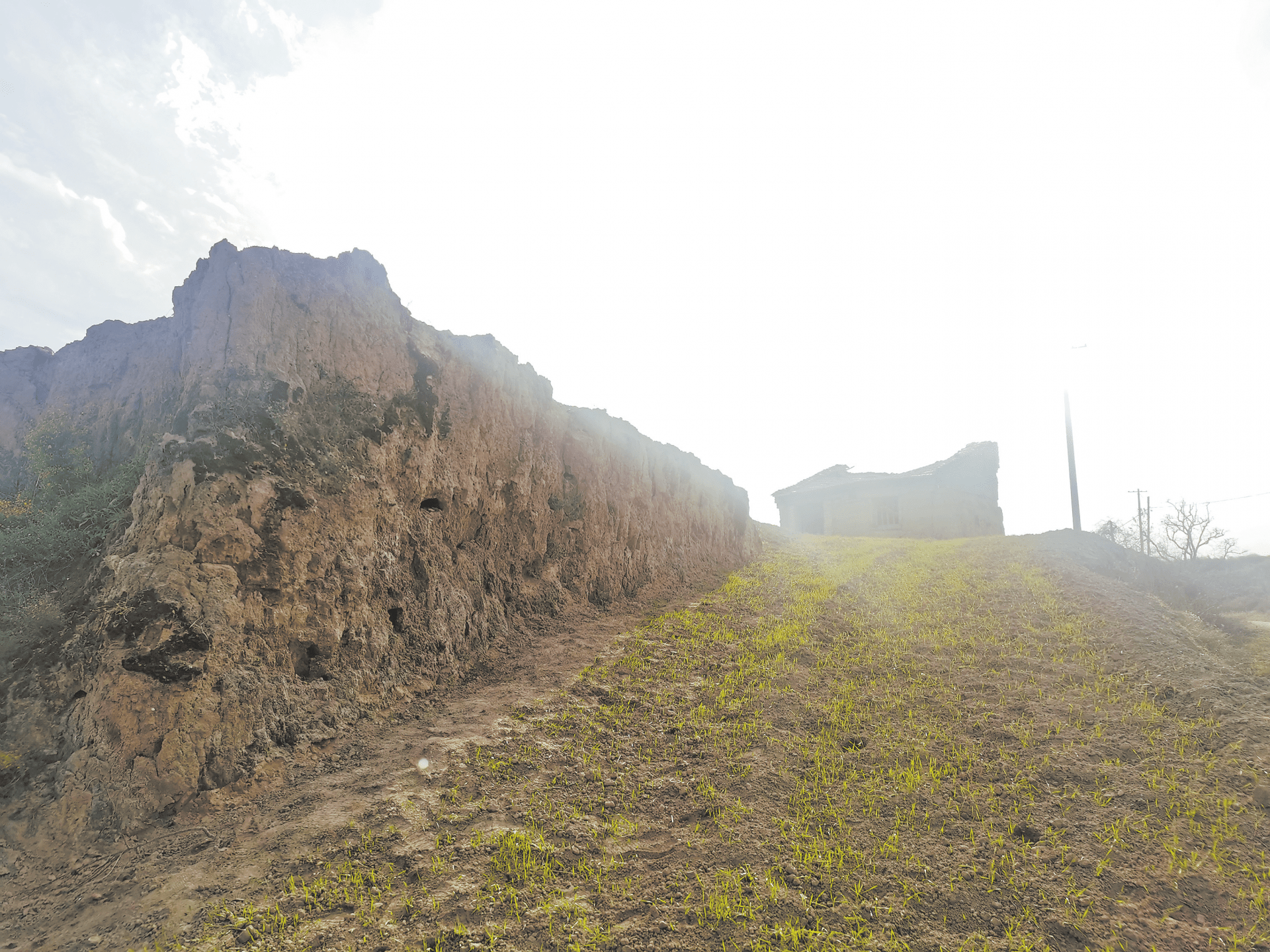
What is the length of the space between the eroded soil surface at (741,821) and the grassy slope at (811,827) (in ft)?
0.09

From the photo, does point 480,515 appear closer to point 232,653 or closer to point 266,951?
point 232,653

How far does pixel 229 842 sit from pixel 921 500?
31580 millimetres

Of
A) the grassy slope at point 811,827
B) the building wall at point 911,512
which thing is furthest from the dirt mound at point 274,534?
the building wall at point 911,512

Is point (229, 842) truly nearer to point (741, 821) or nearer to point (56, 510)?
point (741, 821)

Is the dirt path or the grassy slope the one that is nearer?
the dirt path

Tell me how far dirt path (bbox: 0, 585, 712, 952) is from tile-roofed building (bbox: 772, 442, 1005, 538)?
90.1 ft

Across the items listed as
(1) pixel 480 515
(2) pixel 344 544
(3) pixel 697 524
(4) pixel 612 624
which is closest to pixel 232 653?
(2) pixel 344 544

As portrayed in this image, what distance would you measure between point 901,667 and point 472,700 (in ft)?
25.5

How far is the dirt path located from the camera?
4152mm

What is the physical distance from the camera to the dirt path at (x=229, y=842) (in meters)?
4.15

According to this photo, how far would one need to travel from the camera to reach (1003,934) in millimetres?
4605

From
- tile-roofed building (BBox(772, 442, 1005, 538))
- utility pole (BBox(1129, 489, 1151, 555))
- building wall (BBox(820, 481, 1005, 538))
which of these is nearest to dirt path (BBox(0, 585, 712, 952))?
building wall (BBox(820, 481, 1005, 538))

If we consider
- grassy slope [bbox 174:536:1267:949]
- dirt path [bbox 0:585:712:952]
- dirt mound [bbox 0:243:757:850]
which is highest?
dirt mound [bbox 0:243:757:850]

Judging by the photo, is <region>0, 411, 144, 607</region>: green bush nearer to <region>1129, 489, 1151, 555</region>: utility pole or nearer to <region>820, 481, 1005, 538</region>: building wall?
<region>820, 481, 1005, 538</region>: building wall
